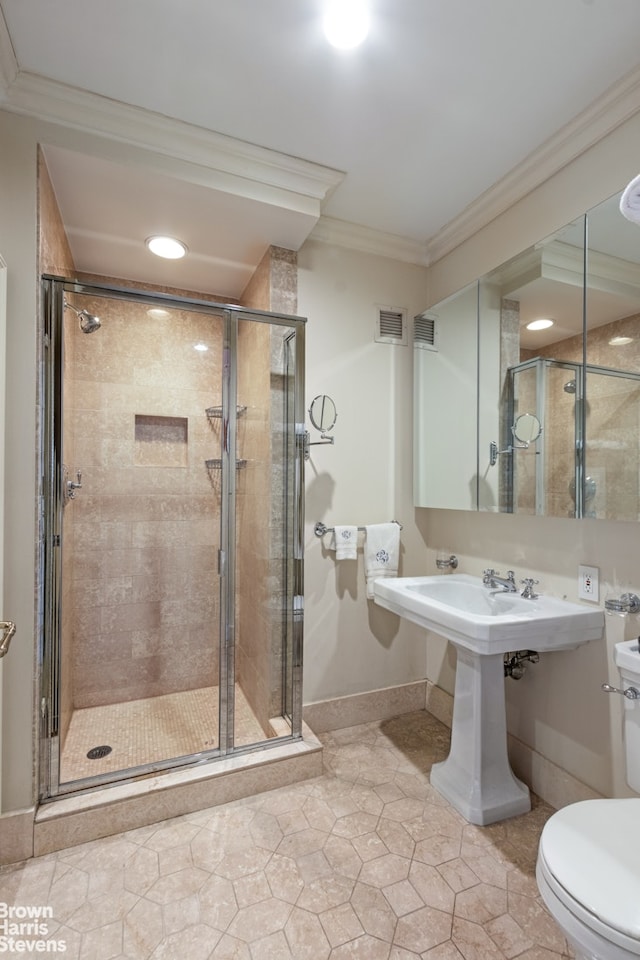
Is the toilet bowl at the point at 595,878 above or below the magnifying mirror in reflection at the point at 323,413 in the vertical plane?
below

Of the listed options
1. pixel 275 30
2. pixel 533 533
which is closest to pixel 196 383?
pixel 275 30

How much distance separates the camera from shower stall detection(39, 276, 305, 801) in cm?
180

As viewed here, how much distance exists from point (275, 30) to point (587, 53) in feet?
3.28

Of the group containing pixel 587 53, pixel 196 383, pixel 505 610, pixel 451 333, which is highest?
pixel 587 53

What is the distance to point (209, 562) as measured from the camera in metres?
2.38

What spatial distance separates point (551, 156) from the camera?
1844 mm

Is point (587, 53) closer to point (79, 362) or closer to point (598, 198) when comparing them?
point (598, 198)

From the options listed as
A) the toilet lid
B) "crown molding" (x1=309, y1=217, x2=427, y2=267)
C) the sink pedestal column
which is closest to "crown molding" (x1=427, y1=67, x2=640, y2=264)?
"crown molding" (x1=309, y1=217, x2=427, y2=267)

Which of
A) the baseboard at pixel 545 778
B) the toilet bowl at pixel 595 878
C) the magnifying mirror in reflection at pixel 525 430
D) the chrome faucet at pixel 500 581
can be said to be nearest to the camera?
the toilet bowl at pixel 595 878

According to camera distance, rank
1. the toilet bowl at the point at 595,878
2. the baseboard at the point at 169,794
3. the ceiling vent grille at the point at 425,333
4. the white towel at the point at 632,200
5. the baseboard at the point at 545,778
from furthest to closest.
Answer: the ceiling vent grille at the point at 425,333 → the baseboard at the point at 545,778 → the baseboard at the point at 169,794 → the white towel at the point at 632,200 → the toilet bowl at the point at 595,878

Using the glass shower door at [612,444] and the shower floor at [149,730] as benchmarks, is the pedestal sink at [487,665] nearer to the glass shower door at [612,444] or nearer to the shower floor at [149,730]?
the glass shower door at [612,444]

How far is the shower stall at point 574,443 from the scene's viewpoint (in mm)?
1525

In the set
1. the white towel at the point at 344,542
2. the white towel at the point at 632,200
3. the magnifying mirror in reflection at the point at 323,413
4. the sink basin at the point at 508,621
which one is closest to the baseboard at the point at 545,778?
the sink basin at the point at 508,621

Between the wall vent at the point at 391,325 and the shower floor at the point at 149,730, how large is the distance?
6.58 ft
